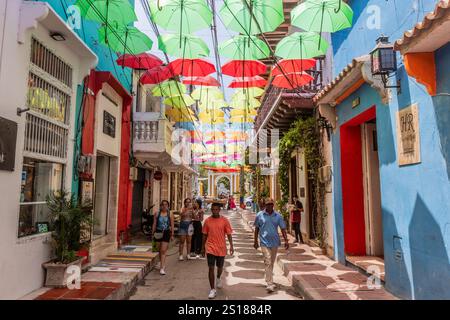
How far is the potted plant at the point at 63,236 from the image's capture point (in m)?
5.95

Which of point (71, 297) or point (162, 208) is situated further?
point (162, 208)

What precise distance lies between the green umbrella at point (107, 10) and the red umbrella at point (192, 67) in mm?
2123

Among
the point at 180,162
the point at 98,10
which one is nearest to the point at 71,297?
the point at 98,10

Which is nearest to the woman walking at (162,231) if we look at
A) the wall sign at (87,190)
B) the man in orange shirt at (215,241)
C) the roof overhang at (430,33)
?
the wall sign at (87,190)

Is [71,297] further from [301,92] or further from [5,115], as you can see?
[301,92]

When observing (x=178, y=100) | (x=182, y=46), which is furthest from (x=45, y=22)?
(x=178, y=100)

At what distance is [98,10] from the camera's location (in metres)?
7.35

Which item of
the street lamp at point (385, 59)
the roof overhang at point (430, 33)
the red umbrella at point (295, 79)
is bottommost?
the roof overhang at point (430, 33)

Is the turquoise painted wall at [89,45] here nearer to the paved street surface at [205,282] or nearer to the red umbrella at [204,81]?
the red umbrella at [204,81]

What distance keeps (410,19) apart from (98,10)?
20.5ft

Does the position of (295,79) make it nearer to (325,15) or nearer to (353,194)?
(325,15)
